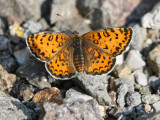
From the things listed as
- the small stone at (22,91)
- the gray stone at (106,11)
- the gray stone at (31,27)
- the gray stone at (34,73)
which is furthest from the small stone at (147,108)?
the gray stone at (31,27)

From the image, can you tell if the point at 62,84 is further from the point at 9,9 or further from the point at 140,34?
the point at 9,9

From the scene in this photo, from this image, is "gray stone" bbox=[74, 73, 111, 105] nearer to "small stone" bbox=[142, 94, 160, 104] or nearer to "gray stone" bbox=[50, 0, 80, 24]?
"small stone" bbox=[142, 94, 160, 104]

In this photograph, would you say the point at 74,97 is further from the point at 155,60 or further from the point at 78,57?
the point at 155,60

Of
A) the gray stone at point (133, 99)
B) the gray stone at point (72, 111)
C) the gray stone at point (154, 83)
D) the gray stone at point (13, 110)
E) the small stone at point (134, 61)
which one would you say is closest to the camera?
the gray stone at point (72, 111)

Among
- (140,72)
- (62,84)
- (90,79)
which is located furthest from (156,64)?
(62,84)

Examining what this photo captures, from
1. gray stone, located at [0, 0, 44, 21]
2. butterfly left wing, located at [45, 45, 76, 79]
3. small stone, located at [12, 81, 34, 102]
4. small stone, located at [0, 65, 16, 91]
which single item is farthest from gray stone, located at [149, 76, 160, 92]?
gray stone, located at [0, 0, 44, 21]

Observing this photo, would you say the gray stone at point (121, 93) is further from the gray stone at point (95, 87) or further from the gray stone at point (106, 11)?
the gray stone at point (106, 11)

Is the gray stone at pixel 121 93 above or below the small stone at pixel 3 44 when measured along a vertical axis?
below
